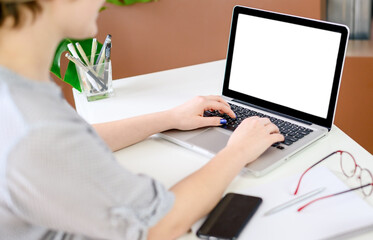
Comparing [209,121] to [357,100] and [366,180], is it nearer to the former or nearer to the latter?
[366,180]

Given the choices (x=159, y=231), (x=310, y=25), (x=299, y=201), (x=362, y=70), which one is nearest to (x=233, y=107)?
(x=310, y=25)

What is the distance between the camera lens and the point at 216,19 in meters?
2.39

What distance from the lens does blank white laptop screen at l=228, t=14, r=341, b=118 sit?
1.10m

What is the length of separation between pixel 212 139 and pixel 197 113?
0.10m

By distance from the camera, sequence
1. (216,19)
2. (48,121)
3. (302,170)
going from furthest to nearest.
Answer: (216,19) → (302,170) → (48,121)

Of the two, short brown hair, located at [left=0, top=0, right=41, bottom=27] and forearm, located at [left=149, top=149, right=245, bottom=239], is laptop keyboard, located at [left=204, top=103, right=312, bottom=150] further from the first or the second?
short brown hair, located at [left=0, top=0, right=41, bottom=27]

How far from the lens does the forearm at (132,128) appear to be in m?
1.09

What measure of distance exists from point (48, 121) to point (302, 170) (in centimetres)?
55

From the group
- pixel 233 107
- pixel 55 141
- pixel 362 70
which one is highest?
pixel 55 141

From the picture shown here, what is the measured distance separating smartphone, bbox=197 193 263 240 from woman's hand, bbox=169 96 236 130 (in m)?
0.31

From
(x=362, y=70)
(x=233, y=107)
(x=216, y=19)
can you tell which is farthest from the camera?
(x=216, y=19)

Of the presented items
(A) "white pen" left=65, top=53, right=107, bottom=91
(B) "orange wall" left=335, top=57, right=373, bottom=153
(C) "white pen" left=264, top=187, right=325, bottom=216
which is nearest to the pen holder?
(A) "white pen" left=65, top=53, right=107, bottom=91

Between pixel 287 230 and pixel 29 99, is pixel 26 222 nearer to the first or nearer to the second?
pixel 29 99

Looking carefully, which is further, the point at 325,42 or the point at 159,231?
the point at 325,42
